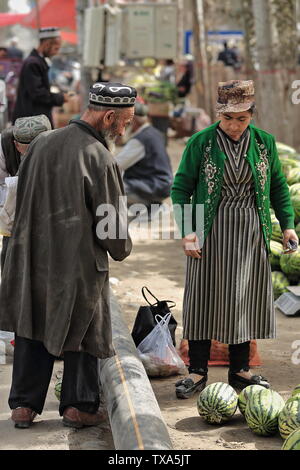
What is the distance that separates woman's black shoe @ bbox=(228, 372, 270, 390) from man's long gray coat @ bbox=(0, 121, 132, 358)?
136 centimetres

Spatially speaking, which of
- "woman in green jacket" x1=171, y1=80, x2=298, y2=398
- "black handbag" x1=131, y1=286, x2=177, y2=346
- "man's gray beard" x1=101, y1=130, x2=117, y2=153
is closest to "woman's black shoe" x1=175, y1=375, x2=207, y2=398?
"woman in green jacket" x1=171, y1=80, x2=298, y2=398

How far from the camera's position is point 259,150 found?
5.95 metres

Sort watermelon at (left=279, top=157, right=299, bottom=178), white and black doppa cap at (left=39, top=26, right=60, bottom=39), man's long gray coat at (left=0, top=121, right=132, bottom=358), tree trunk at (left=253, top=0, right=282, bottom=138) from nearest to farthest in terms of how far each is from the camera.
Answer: man's long gray coat at (left=0, top=121, right=132, bottom=358), watermelon at (left=279, top=157, right=299, bottom=178), white and black doppa cap at (left=39, top=26, right=60, bottom=39), tree trunk at (left=253, top=0, right=282, bottom=138)

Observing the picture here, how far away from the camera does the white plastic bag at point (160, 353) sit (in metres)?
6.52

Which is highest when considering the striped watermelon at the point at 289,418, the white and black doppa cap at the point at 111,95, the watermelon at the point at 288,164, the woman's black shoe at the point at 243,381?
the white and black doppa cap at the point at 111,95

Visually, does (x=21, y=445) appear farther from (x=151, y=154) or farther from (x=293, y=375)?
(x=151, y=154)

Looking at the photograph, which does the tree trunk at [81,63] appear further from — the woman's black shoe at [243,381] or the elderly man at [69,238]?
the elderly man at [69,238]

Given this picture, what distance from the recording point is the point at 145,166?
12.6m

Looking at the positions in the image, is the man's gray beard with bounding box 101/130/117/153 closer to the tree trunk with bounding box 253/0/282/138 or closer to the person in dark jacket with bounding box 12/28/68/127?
the person in dark jacket with bounding box 12/28/68/127

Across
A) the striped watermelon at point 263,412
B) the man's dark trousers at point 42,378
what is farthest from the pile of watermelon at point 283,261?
the man's dark trousers at point 42,378

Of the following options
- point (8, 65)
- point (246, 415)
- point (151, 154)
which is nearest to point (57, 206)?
A: point (246, 415)

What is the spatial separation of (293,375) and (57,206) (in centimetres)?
253

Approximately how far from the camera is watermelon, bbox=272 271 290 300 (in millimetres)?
8648

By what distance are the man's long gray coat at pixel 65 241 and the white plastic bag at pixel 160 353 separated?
1.33m
